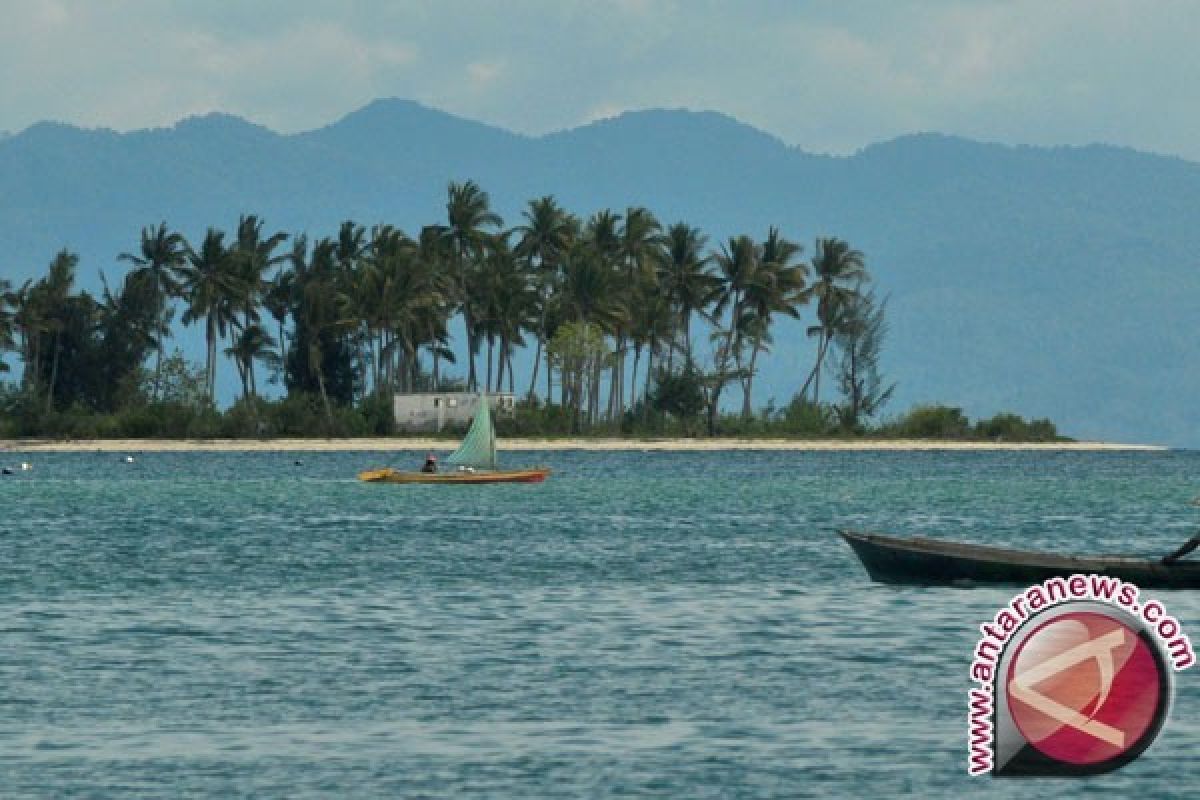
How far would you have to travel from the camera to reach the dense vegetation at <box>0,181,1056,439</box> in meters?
168

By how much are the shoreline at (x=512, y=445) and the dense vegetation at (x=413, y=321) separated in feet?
6.43

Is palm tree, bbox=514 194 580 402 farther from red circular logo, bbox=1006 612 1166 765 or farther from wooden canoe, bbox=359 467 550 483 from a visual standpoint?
red circular logo, bbox=1006 612 1166 765

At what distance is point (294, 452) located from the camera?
169 meters

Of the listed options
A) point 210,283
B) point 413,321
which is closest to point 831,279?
point 413,321

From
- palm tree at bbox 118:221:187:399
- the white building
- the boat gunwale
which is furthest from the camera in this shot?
palm tree at bbox 118:221:187:399

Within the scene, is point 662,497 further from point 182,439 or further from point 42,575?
point 182,439

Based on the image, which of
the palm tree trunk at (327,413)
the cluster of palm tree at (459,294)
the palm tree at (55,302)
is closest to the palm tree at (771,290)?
the cluster of palm tree at (459,294)

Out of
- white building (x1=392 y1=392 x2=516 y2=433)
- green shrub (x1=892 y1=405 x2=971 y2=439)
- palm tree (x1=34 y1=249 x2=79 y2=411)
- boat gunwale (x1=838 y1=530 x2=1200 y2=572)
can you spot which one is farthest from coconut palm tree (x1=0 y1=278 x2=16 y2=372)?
boat gunwale (x1=838 y1=530 x2=1200 y2=572)

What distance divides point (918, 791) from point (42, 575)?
117 ft

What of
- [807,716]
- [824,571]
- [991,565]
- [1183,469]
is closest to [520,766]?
[807,716]

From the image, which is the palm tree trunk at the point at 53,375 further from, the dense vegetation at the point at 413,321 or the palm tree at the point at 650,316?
the palm tree at the point at 650,316

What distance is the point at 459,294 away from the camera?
174m

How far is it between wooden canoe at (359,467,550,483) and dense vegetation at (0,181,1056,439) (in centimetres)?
5367

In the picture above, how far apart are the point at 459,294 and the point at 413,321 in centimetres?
783
